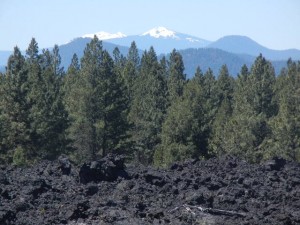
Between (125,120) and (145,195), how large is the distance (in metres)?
22.2

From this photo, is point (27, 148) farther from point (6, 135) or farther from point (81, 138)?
point (81, 138)

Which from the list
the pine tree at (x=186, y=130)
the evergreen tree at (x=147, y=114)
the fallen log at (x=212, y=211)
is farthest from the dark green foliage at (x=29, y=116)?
the fallen log at (x=212, y=211)

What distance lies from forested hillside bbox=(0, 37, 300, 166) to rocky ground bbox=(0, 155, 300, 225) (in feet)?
33.0

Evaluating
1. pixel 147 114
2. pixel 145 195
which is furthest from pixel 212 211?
pixel 147 114

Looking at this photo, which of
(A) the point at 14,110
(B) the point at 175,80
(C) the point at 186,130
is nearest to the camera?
(A) the point at 14,110

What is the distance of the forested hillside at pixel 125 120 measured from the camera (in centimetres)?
3800

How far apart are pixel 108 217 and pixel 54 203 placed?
316 centimetres

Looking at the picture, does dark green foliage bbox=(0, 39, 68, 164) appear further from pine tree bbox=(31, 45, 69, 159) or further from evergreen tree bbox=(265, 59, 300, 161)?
evergreen tree bbox=(265, 59, 300, 161)

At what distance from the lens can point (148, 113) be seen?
1837 inches

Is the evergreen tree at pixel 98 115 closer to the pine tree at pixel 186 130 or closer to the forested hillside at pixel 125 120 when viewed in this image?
the forested hillside at pixel 125 120

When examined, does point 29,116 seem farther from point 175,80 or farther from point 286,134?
point 175,80

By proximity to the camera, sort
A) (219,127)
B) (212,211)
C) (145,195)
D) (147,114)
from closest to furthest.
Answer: (212,211)
(145,195)
(219,127)
(147,114)

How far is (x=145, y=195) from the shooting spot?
20.5 metres

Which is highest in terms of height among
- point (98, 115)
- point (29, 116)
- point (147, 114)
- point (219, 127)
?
point (29, 116)
